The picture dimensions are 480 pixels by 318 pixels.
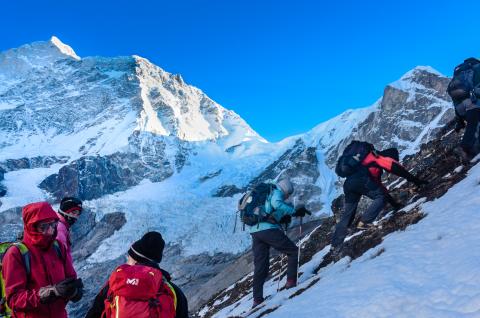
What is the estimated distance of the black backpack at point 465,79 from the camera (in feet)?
35.4

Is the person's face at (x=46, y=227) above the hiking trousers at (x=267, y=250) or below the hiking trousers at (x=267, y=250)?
above

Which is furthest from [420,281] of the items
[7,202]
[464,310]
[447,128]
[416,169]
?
[7,202]

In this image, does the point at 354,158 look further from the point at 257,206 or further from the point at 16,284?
the point at 16,284

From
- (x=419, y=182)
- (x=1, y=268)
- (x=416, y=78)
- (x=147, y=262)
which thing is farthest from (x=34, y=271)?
(x=416, y=78)

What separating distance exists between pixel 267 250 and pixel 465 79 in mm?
6003

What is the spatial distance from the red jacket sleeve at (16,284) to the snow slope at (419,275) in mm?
3814

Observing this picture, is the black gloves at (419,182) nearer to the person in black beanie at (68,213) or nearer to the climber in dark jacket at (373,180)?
the climber in dark jacket at (373,180)

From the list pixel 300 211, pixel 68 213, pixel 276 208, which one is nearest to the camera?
pixel 68 213

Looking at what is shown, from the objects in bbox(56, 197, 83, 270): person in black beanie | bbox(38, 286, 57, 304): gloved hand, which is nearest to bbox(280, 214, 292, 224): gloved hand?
bbox(56, 197, 83, 270): person in black beanie

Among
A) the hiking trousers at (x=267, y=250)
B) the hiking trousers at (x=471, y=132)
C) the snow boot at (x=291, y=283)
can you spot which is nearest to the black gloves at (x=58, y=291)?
the hiking trousers at (x=267, y=250)

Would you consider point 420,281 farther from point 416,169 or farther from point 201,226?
point 201,226

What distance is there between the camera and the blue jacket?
10.2 metres

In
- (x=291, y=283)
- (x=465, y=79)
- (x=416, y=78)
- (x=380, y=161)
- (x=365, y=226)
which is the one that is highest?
(x=416, y=78)

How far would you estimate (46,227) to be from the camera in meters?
5.83
